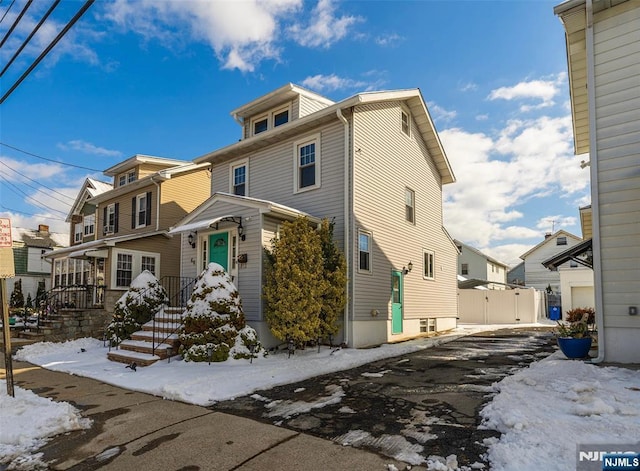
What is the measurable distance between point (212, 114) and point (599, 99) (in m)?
13.7

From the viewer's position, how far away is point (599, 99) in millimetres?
8359

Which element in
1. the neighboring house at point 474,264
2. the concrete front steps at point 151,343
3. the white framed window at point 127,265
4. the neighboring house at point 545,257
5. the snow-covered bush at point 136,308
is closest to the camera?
the concrete front steps at point 151,343

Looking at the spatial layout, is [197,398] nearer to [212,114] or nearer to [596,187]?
[596,187]

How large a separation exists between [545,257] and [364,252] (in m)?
31.9

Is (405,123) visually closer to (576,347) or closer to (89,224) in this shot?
(576,347)

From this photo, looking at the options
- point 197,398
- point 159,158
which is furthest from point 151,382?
point 159,158

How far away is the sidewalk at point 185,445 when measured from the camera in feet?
13.0

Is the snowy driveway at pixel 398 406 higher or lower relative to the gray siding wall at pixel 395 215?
lower

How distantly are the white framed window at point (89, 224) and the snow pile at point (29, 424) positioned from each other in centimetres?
1913

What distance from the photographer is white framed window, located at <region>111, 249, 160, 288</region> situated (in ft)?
52.7

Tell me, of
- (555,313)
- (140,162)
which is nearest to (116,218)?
(140,162)

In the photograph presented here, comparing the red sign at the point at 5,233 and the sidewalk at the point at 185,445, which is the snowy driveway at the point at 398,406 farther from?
the red sign at the point at 5,233

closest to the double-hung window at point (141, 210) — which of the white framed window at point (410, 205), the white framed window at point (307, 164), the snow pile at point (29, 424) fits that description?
the white framed window at point (307, 164)

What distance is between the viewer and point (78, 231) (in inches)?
977
